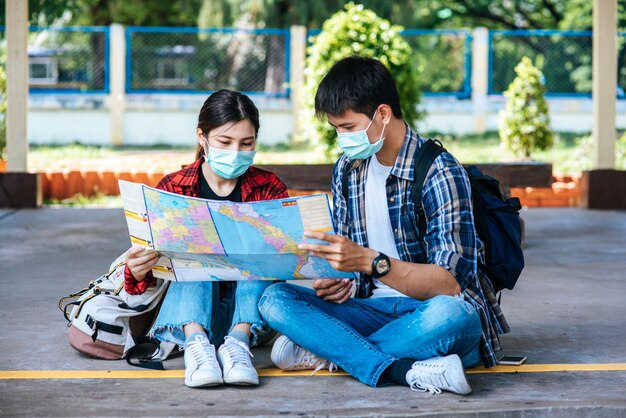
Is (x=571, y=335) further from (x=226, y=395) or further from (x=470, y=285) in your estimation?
(x=226, y=395)

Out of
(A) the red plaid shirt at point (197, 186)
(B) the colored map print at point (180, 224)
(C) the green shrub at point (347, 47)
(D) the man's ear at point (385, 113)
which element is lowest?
(B) the colored map print at point (180, 224)

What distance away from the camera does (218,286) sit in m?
4.15

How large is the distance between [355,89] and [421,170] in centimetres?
37

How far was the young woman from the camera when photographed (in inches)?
147

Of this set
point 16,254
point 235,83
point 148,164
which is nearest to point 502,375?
point 16,254

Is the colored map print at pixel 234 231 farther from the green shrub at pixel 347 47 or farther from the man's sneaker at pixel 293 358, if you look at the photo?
the green shrub at pixel 347 47

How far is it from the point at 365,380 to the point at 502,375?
0.57m

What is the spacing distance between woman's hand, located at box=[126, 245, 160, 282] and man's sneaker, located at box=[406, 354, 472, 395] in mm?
1005

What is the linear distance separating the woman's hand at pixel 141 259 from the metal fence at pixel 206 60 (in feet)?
37.8

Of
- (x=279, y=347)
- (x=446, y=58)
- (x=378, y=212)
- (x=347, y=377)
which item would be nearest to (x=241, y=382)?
(x=279, y=347)

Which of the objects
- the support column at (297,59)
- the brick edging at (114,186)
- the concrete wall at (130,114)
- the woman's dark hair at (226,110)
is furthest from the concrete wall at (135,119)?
the woman's dark hair at (226,110)

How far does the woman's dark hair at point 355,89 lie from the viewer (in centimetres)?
370

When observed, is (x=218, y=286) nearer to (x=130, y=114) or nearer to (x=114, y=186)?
(x=114, y=186)

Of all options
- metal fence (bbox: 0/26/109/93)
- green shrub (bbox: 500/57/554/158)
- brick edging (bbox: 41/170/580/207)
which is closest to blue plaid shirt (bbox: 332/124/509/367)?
brick edging (bbox: 41/170/580/207)
